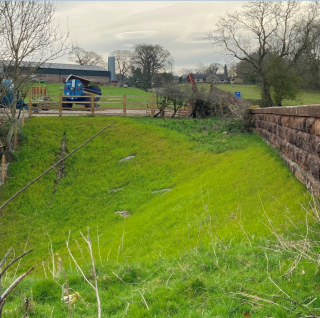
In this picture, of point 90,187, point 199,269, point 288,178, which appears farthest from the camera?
point 90,187

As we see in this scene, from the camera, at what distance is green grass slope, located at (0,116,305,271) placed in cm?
634

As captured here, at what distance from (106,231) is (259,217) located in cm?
478

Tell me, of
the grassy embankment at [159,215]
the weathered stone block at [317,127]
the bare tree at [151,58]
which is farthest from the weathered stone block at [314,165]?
the bare tree at [151,58]

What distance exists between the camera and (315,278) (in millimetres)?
3381

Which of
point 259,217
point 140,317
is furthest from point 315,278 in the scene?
point 259,217

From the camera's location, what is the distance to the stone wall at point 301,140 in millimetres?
5578

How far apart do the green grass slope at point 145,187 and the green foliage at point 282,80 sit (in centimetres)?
1300

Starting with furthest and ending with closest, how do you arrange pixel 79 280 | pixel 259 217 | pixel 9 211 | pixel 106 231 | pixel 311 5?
pixel 311 5 < pixel 9 211 < pixel 106 231 < pixel 259 217 < pixel 79 280

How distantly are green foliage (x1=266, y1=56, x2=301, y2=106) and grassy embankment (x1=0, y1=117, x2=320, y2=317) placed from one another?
13262 millimetres

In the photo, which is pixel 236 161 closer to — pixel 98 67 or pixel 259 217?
pixel 259 217

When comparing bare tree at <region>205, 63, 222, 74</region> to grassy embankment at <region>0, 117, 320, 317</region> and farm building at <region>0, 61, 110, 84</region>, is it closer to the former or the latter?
farm building at <region>0, 61, 110, 84</region>

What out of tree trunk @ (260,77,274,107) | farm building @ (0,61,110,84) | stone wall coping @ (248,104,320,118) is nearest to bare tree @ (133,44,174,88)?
farm building @ (0,61,110,84)

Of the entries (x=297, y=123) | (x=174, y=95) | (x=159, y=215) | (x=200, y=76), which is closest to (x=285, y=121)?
(x=297, y=123)

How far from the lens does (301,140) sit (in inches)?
264
